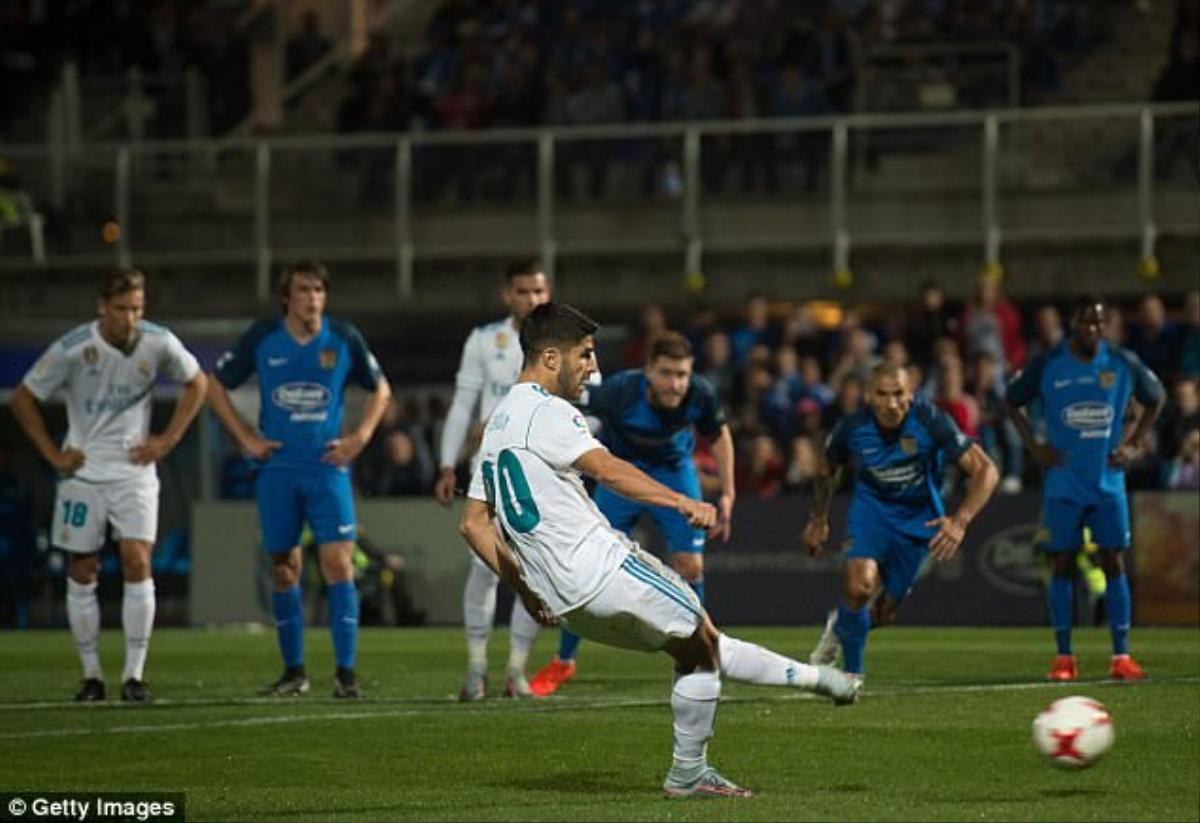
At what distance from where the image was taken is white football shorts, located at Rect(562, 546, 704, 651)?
976cm

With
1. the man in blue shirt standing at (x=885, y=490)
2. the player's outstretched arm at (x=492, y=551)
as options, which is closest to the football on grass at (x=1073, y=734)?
the player's outstretched arm at (x=492, y=551)

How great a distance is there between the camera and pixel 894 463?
14.9 metres

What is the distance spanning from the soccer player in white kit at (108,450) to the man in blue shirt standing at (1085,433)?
554cm

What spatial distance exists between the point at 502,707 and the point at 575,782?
3.40 m

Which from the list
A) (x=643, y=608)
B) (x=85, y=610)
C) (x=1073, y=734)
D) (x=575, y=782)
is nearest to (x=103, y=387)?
(x=85, y=610)

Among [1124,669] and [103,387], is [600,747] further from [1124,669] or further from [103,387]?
[103,387]

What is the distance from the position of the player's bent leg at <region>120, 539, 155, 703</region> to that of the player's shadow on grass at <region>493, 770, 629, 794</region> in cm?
474

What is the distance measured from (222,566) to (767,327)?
6.04 m

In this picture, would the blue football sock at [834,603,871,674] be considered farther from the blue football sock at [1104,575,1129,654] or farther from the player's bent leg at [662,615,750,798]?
the player's bent leg at [662,615,750,798]

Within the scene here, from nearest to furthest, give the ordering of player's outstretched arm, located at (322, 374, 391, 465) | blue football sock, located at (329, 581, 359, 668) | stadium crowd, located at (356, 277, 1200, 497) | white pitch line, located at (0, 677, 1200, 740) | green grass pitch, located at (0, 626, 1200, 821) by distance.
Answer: green grass pitch, located at (0, 626, 1200, 821), white pitch line, located at (0, 677, 1200, 740), player's outstretched arm, located at (322, 374, 391, 465), blue football sock, located at (329, 581, 359, 668), stadium crowd, located at (356, 277, 1200, 497)

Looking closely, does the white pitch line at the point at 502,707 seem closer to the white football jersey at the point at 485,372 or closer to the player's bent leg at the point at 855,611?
the player's bent leg at the point at 855,611

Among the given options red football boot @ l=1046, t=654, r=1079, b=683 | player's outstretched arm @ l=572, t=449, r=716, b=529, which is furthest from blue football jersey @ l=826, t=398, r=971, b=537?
player's outstretched arm @ l=572, t=449, r=716, b=529

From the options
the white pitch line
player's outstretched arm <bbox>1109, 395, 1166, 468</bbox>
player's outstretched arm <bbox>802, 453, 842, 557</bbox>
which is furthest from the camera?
player's outstretched arm <bbox>1109, 395, 1166, 468</bbox>

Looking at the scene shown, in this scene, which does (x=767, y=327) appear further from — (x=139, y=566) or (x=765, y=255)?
(x=139, y=566)
